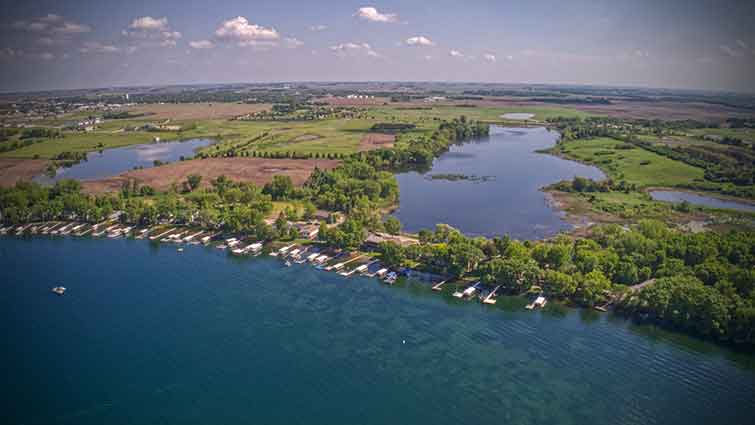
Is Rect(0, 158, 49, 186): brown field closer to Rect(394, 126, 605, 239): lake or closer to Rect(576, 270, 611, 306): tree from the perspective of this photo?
Rect(394, 126, 605, 239): lake

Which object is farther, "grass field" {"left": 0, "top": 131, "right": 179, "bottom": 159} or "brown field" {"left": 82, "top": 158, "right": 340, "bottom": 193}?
"grass field" {"left": 0, "top": 131, "right": 179, "bottom": 159}

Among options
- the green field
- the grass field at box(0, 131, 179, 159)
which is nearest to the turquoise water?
the green field

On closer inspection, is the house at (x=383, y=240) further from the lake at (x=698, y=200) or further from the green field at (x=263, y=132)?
the green field at (x=263, y=132)

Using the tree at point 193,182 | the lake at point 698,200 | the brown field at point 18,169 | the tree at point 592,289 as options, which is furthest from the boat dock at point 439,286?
the brown field at point 18,169

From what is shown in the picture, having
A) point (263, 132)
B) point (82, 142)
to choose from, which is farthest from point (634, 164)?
point (82, 142)

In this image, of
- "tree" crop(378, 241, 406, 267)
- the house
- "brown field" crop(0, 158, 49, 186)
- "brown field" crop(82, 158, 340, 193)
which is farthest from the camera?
"brown field" crop(0, 158, 49, 186)

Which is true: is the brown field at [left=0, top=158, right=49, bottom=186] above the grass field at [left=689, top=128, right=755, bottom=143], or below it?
below
